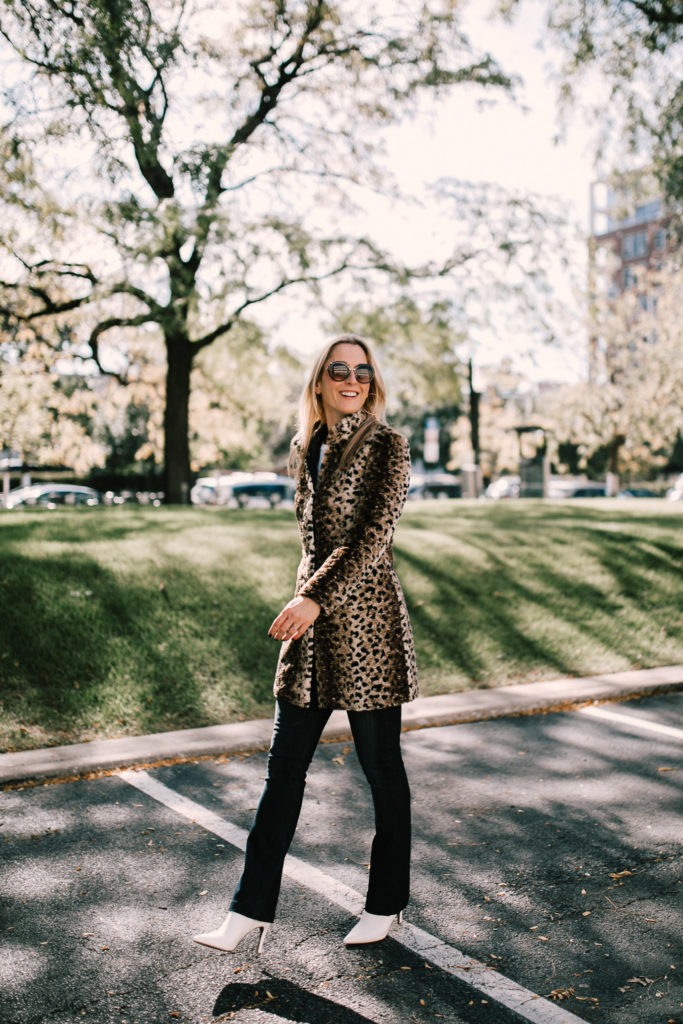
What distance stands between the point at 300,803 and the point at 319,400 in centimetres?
136

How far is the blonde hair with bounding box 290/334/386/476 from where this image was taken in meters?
3.22

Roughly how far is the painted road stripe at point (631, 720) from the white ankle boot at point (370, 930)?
339 centimetres

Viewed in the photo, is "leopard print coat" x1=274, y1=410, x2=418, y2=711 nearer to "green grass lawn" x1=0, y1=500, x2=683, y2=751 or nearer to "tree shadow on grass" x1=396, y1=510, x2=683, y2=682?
"green grass lawn" x1=0, y1=500, x2=683, y2=751

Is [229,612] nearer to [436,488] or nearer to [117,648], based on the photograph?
[117,648]

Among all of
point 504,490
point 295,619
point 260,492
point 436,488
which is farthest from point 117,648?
point 436,488

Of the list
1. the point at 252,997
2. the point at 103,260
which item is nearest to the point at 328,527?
the point at 252,997

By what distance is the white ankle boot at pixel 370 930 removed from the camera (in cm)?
313

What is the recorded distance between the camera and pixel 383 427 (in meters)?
3.14

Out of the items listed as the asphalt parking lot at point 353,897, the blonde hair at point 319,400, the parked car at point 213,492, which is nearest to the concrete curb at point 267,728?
the asphalt parking lot at point 353,897

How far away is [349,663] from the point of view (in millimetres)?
2994

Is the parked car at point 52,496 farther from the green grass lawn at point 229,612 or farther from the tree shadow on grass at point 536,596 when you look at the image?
the tree shadow on grass at point 536,596

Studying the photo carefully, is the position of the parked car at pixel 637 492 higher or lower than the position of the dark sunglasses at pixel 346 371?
lower

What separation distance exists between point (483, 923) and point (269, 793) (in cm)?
97

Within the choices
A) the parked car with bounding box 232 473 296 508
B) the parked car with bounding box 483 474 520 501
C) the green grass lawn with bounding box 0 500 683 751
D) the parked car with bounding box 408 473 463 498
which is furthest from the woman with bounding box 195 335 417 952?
the parked car with bounding box 408 473 463 498
